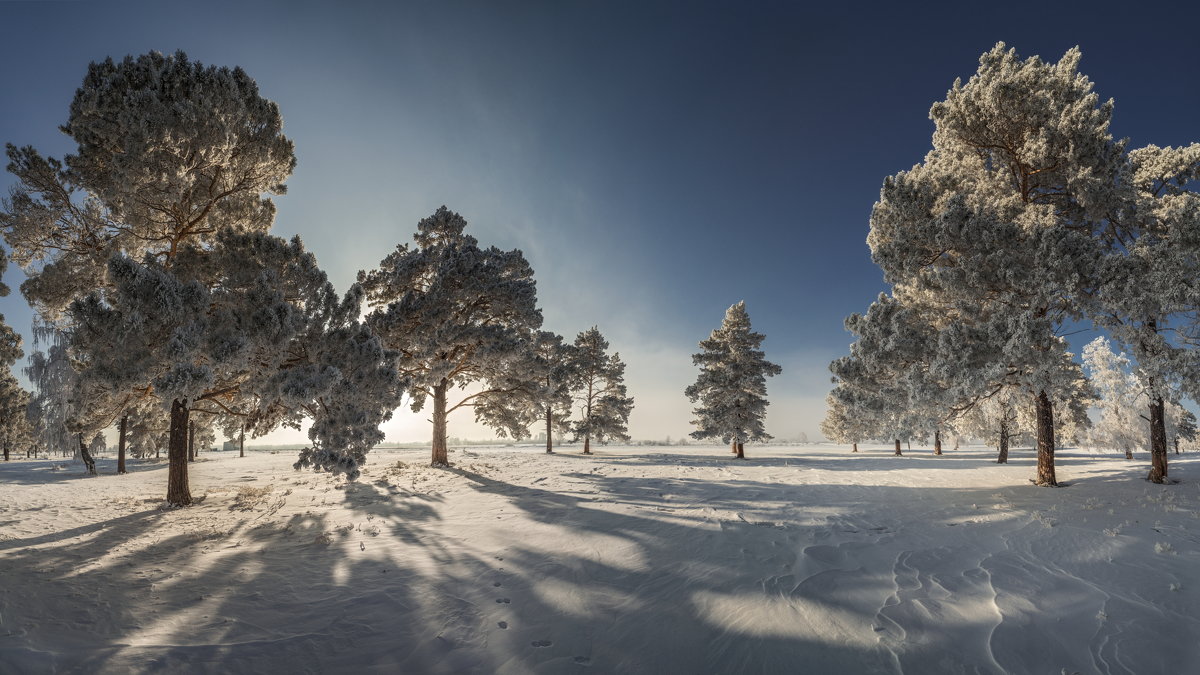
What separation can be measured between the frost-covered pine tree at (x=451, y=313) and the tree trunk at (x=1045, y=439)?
1903 cm

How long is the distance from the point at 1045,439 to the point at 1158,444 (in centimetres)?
349

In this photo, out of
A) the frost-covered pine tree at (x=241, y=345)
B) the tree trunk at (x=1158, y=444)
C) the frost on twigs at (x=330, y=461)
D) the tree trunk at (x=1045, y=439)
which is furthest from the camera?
the tree trunk at (x=1045, y=439)

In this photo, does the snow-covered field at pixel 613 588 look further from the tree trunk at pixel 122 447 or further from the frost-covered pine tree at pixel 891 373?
the tree trunk at pixel 122 447

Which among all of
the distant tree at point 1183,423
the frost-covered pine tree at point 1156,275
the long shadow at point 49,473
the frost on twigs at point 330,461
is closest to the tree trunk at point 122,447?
the long shadow at point 49,473

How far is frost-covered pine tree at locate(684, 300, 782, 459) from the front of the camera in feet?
111

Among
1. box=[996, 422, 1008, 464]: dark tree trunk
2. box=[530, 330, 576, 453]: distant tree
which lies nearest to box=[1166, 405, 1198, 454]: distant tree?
box=[996, 422, 1008, 464]: dark tree trunk

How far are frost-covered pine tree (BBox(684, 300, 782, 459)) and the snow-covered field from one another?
22449mm

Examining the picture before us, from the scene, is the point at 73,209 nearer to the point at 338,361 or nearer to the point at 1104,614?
the point at 338,361

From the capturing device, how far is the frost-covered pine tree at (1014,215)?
12.5 m

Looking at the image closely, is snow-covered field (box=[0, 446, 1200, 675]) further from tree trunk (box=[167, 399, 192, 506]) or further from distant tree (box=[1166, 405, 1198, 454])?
distant tree (box=[1166, 405, 1198, 454])

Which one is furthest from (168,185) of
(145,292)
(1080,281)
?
(1080,281)

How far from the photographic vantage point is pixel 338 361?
12.6 metres

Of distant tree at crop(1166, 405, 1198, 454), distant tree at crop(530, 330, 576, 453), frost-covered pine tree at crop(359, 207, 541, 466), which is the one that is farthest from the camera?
distant tree at crop(1166, 405, 1198, 454)

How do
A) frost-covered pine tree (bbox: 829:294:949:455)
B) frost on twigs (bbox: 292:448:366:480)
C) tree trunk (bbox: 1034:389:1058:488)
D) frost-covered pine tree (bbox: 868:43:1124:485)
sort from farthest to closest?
frost-covered pine tree (bbox: 829:294:949:455) < tree trunk (bbox: 1034:389:1058:488) < frost-covered pine tree (bbox: 868:43:1124:485) < frost on twigs (bbox: 292:448:366:480)
